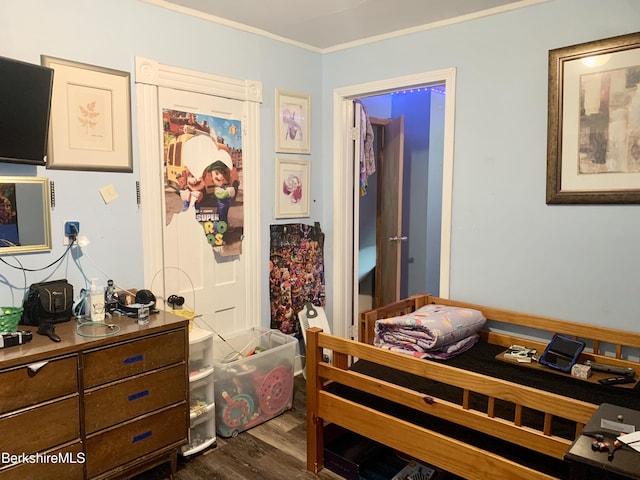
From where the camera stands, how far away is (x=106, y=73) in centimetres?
236

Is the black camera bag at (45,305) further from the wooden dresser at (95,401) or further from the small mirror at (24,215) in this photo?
the small mirror at (24,215)

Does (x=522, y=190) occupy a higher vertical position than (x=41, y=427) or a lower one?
higher

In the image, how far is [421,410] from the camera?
1.96 m

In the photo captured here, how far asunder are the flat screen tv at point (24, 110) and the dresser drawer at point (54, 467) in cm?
119

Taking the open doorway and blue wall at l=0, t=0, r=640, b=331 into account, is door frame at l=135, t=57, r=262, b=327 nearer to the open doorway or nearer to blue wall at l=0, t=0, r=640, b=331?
blue wall at l=0, t=0, r=640, b=331

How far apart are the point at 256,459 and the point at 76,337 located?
3.61 feet

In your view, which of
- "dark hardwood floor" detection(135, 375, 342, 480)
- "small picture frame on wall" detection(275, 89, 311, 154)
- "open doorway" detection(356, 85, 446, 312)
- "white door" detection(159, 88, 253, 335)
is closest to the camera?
"dark hardwood floor" detection(135, 375, 342, 480)

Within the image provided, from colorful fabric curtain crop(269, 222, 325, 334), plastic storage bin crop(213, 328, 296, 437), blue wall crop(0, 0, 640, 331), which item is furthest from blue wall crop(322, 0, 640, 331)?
plastic storage bin crop(213, 328, 296, 437)

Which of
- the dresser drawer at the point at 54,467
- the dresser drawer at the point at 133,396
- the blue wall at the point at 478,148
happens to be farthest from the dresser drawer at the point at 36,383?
the blue wall at the point at 478,148

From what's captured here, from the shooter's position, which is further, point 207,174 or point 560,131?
point 207,174

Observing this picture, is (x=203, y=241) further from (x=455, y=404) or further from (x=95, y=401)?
(x=455, y=404)

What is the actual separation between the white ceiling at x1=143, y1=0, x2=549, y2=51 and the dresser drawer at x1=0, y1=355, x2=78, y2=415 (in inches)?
72.9

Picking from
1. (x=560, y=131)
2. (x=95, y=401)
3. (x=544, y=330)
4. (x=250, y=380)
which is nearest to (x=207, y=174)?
(x=250, y=380)

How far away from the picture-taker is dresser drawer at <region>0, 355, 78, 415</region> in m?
1.71
